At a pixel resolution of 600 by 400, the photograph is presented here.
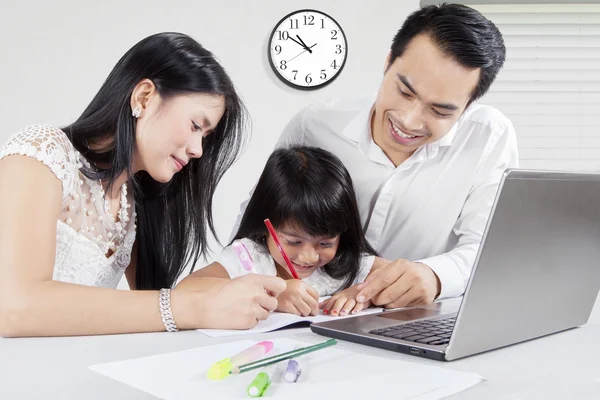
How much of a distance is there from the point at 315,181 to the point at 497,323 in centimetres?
75

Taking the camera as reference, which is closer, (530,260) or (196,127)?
(530,260)

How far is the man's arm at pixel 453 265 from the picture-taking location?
4.07 feet

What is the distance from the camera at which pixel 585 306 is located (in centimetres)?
104

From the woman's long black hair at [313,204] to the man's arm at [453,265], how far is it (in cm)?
22

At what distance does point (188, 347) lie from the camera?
0.87 meters

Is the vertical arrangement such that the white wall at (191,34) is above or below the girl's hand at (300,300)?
above

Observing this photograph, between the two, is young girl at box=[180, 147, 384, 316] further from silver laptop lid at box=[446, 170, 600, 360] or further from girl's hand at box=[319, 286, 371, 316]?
silver laptop lid at box=[446, 170, 600, 360]

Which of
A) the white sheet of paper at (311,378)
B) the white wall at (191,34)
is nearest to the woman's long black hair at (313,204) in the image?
the white sheet of paper at (311,378)

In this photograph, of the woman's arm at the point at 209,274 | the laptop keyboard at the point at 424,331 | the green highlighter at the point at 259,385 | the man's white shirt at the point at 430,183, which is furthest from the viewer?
the man's white shirt at the point at 430,183

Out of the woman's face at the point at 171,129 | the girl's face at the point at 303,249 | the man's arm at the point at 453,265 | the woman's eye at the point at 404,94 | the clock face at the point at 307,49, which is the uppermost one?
the clock face at the point at 307,49

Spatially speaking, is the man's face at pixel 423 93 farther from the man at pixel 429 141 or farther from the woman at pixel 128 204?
the woman at pixel 128 204

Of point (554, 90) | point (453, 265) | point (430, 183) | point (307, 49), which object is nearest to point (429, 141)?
point (430, 183)

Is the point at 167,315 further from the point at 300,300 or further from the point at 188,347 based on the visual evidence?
the point at 300,300

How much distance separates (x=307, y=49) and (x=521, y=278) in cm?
256
